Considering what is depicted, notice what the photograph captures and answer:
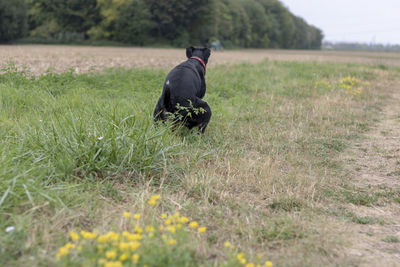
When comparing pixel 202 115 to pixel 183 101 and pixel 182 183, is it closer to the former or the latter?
pixel 183 101

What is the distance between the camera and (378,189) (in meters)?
3.55

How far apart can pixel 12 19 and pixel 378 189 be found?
129ft

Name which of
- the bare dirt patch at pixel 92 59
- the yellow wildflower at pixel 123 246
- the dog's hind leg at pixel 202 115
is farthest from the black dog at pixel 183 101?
the bare dirt patch at pixel 92 59

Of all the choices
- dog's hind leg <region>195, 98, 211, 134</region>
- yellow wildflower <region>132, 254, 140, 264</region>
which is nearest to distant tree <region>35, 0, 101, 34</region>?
dog's hind leg <region>195, 98, 211, 134</region>

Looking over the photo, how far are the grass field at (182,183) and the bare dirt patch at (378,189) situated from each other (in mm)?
72

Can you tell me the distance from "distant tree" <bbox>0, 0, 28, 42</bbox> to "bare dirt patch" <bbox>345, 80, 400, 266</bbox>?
36677 millimetres

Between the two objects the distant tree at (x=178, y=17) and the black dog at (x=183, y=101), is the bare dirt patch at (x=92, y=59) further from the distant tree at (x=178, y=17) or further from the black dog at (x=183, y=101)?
the distant tree at (x=178, y=17)

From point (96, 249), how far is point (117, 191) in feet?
3.16

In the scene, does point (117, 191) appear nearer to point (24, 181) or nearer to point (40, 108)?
point (24, 181)

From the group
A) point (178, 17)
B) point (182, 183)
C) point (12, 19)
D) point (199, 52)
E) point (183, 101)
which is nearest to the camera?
point (182, 183)

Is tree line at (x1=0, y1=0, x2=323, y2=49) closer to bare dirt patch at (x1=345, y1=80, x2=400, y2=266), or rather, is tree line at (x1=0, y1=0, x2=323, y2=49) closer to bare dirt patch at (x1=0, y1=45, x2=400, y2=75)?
bare dirt patch at (x1=0, y1=45, x2=400, y2=75)

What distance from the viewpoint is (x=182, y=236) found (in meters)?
2.11

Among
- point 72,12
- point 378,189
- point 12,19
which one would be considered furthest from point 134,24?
point 378,189

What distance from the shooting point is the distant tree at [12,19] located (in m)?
32.7
